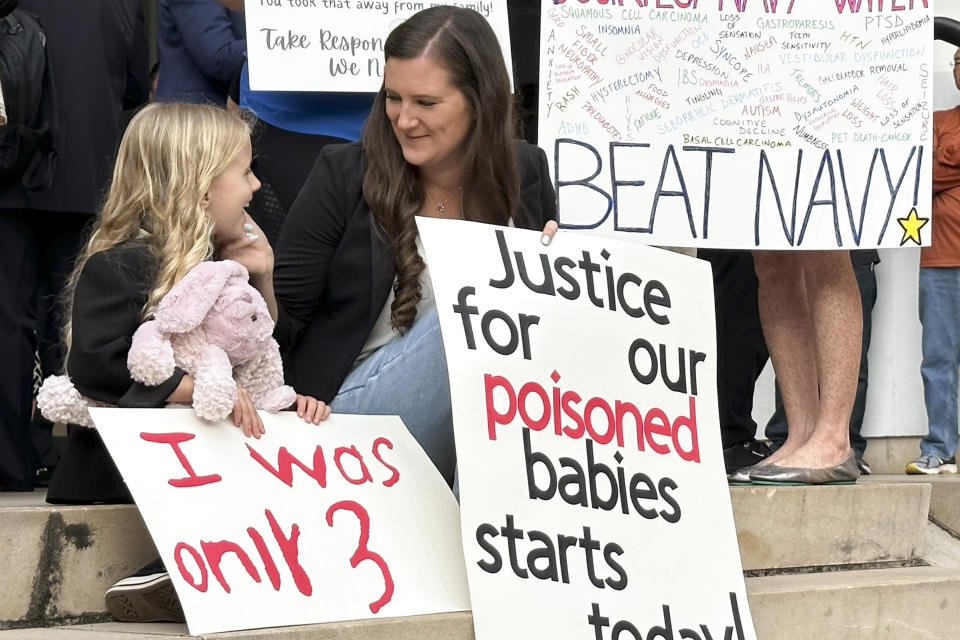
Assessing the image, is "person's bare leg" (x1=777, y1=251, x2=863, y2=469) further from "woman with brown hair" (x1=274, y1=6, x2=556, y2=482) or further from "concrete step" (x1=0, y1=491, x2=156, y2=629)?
"concrete step" (x1=0, y1=491, x2=156, y2=629)

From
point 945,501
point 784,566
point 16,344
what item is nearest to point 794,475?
point 784,566

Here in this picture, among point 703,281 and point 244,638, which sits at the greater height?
point 703,281

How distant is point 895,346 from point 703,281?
2408 mm

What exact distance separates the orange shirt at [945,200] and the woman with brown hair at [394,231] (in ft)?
7.55

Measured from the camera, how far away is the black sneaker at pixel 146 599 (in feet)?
8.68

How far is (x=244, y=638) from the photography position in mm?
2467

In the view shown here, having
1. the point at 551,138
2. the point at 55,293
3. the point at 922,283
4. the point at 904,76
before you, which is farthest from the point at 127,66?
the point at 922,283

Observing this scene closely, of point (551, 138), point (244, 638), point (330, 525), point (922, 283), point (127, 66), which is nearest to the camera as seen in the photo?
point (244, 638)

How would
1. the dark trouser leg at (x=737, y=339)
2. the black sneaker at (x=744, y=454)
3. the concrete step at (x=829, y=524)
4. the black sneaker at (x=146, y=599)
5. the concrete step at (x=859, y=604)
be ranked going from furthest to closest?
the dark trouser leg at (x=737, y=339) < the black sneaker at (x=744, y=454) < the concrete step at (x=829, y=524) < the concrete step at (x=859, y=604) < the black sneaker at (x=146, y=599)

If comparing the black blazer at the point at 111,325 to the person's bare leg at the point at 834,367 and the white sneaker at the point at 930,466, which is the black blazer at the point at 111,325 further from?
the white sneaker at the point at 930,466

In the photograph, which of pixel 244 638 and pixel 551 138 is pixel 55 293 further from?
pixel 244 638

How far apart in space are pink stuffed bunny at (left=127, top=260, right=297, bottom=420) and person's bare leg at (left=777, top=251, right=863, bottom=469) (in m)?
1.54

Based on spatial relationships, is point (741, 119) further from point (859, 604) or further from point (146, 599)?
point (146, 599)

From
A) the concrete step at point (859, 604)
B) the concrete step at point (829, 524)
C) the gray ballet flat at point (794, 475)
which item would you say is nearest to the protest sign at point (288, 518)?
the concrete step at point (859, 604)
